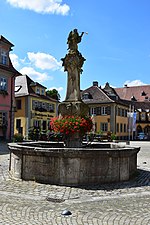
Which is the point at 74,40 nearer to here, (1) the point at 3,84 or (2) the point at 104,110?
(1) the point at 3,84

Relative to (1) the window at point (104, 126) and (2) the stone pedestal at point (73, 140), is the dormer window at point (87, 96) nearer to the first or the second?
(1) the window at point (104, 126)

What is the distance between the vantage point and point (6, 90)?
2961 centimetres

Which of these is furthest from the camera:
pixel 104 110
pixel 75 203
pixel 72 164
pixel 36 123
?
pixel 104 110

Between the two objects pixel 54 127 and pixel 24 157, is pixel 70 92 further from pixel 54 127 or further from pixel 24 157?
pixel 24 157

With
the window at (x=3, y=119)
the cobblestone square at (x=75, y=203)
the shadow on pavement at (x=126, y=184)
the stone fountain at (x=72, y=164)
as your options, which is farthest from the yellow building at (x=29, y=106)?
the cobblestone square at (x=75, y=203)

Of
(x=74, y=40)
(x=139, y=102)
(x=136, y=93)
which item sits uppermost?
(x=136, y=93)

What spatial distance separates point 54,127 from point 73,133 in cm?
73

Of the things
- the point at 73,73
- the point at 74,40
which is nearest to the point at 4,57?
the point at 74,40

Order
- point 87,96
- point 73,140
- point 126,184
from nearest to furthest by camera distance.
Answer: point 126,184 → point 73,140 → point 87,96

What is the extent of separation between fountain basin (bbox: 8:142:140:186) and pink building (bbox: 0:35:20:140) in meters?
21.2

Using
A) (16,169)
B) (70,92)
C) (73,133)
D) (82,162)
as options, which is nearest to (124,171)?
(82,162)

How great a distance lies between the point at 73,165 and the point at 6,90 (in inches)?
923

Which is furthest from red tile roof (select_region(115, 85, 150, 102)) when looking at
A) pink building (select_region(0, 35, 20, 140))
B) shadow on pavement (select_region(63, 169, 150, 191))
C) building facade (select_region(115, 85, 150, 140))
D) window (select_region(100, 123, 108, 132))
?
shadow on pavement (select_region(63, 169, 150, 191))

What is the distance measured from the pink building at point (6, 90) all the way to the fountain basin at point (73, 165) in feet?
69.4
